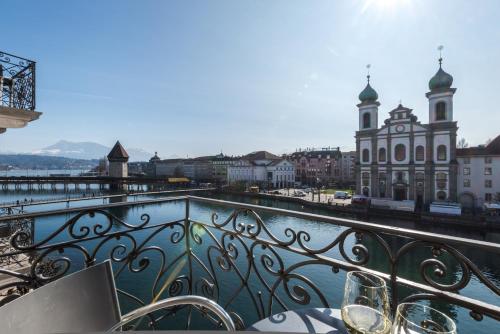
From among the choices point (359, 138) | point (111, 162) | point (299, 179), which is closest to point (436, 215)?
point (359, 138)

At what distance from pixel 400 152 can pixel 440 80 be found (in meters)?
8.73

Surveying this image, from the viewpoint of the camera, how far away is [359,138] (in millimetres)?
33656

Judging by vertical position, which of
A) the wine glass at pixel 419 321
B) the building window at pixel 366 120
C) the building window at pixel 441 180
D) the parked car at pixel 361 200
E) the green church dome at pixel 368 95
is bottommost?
the parked car at pixel 361 200

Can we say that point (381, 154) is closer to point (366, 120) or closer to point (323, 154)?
point (366, 120)

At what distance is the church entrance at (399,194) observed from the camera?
30.5m

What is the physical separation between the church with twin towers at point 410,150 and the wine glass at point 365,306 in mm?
33953

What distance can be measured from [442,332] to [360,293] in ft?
0.82

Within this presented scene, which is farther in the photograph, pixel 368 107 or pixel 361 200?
pixel 368 107

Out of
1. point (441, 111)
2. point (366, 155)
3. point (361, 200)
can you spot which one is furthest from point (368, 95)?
point (361, 200)

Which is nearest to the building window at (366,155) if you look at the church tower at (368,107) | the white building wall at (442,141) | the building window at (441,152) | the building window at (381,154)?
the building window at (381,154)

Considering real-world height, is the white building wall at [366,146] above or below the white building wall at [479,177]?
above

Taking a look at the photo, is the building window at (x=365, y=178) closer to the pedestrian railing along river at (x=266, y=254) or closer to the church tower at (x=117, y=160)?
the pedestrian railing along river at (x=266, y=254)

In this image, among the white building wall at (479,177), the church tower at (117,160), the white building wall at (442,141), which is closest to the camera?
the white building wall at (479,177)

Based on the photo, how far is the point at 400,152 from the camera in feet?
102
